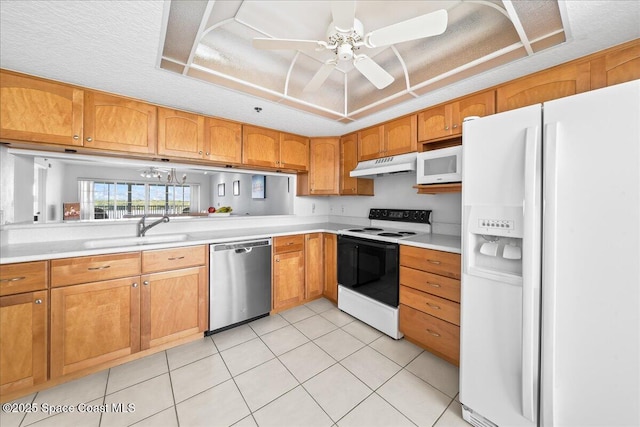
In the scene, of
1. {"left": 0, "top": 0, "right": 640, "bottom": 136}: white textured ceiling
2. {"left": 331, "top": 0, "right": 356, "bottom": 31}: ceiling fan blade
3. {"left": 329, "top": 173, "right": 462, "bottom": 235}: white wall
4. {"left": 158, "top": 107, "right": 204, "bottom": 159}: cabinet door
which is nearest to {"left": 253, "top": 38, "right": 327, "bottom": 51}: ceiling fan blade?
{"left": 331, "top": 0, "right": 356, "bottom": 31}: ceiling fan blade

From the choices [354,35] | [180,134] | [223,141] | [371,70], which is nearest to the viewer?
[354,35]

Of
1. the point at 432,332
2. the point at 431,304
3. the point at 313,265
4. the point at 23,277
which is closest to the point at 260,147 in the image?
the point at 313,265

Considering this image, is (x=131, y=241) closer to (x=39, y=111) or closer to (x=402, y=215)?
(x=39, y=111)

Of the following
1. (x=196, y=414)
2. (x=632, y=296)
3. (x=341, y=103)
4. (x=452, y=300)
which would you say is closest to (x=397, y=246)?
(x=452, y=300)

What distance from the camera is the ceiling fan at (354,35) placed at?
1.15m

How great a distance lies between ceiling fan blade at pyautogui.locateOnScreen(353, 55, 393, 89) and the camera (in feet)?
4.78

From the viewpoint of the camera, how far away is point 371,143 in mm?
2904

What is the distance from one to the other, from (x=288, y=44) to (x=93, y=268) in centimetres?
206

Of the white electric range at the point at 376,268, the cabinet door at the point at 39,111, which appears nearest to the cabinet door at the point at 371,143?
the white electric range at the point at 376,268

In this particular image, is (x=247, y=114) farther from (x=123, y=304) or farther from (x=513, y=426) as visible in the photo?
(x=513, y=426)

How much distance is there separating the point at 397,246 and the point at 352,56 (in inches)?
62.4

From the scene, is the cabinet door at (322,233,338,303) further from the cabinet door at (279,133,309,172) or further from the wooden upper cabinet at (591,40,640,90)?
the wooden upper cabinet at (591,40,640,90)

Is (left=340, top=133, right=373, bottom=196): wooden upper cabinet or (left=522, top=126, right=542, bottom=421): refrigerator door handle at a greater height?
(left=340, top=133, right=373, bottom=196): wooden upper cabinet

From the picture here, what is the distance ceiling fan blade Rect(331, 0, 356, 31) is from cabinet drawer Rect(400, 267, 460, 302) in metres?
1.84
